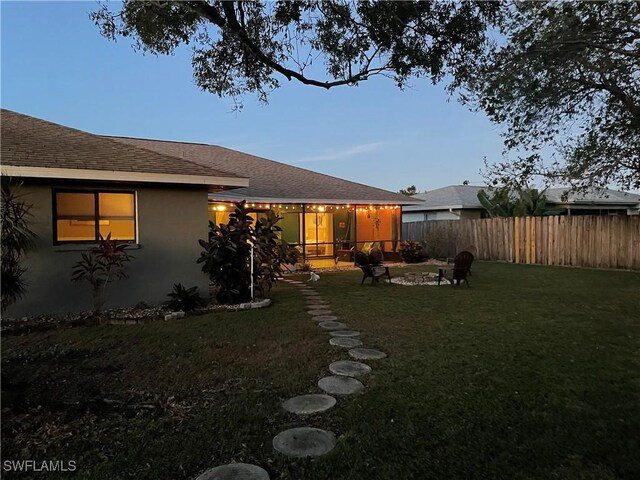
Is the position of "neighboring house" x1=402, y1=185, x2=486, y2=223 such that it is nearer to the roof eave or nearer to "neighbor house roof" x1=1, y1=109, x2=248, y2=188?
the roof eave

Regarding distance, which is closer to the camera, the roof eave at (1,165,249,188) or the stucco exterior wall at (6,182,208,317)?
the roof eave at (1,165,249,188)

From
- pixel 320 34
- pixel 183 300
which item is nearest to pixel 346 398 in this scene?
pixel 183 300

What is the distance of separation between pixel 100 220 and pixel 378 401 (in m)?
6.89

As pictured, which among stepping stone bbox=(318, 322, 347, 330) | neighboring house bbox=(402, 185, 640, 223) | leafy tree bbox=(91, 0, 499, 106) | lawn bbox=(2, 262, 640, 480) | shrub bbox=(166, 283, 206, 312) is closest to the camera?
lawn bbox=(2, 262, 640, 480)

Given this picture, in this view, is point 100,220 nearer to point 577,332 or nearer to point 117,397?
point 117,397

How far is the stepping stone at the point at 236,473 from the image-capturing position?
8.32ft

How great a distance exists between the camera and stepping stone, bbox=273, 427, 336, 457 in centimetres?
283

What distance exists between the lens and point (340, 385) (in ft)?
13.3

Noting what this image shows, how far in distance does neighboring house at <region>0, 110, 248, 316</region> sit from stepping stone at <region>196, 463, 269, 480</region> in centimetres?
635

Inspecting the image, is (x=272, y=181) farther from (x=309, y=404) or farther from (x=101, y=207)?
(x=309, y=404)

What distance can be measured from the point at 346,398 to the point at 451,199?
23262mm

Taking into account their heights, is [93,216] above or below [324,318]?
above

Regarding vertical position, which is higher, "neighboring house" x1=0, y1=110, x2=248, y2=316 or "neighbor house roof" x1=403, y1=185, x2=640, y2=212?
"neighbor house roof" x1=403, y1=185, x2=640, y2=212

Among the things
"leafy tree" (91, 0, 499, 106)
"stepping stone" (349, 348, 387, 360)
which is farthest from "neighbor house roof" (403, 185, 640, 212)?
"stepping stone" (349, 348, 387, 360)
